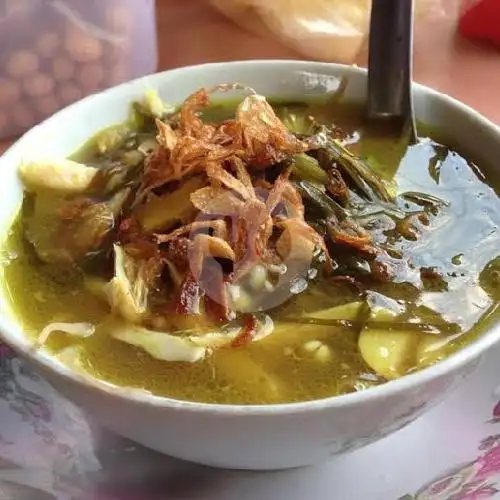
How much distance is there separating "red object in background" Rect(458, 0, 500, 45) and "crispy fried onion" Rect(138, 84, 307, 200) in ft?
2.61

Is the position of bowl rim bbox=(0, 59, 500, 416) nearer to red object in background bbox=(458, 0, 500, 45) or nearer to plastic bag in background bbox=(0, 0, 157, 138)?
plastic bag in background bbox=(0, 0, 157, 138)

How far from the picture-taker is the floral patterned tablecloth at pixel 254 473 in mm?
765

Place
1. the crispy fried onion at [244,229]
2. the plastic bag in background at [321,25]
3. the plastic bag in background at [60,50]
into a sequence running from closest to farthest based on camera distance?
1. the crispy fried onion at [244,229]
2. the plastic bag in background at [60,50]
3. the plastic bag in background at [321,25]

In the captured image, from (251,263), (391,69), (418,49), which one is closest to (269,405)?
(251,263)

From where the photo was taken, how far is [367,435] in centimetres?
70

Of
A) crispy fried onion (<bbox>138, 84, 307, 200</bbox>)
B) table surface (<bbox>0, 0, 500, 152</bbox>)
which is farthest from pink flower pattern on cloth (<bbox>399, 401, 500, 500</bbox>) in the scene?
table surface (<bbox>0, 0, 500, 152</bbox>)

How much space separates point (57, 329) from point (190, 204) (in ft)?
0.53

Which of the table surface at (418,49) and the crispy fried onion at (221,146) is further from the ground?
the crispy fried onion at (221,146)

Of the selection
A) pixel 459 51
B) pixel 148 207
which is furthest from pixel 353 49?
pixel 148 207

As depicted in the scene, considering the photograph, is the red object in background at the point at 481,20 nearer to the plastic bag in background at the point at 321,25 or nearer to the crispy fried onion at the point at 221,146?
the plastic bag in background at the point at 321,25

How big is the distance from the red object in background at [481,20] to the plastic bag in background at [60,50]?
1.82 ft

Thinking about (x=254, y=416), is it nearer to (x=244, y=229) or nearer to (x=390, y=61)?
(x=244, y=229)

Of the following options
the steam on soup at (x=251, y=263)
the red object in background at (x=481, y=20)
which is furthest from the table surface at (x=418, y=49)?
the steam on soup at (x=251, y=263)

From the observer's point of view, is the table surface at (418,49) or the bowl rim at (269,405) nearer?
the bowl rim at (269,405)
